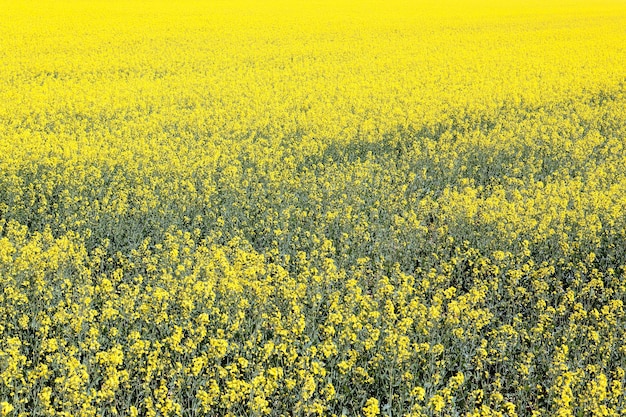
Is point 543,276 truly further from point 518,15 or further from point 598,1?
point 598,1

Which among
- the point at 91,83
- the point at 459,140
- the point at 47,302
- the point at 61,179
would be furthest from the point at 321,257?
the point at 91,83

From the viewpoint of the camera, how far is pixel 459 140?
1402cm

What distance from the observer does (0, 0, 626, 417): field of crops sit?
588 cm

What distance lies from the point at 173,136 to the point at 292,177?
395cm

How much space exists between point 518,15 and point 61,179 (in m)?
40.8

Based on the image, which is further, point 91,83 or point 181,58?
point 181,58

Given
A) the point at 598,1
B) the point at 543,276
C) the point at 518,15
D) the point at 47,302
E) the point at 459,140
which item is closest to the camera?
the point at 47,302

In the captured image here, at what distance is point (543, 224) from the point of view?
9172 millimetres

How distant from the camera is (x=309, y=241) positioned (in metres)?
8.98

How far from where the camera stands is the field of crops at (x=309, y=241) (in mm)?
5883

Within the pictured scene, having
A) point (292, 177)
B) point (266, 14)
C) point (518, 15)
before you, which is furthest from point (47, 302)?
point (518, 15)

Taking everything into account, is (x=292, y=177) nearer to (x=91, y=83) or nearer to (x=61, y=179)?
(x=61, y=179)

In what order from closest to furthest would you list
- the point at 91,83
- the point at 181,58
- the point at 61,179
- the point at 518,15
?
the point at 61,179 → the point at 91,83 → the point at 181,58 → the point at 518,15

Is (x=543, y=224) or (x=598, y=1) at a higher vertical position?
(x=598, y=1)
